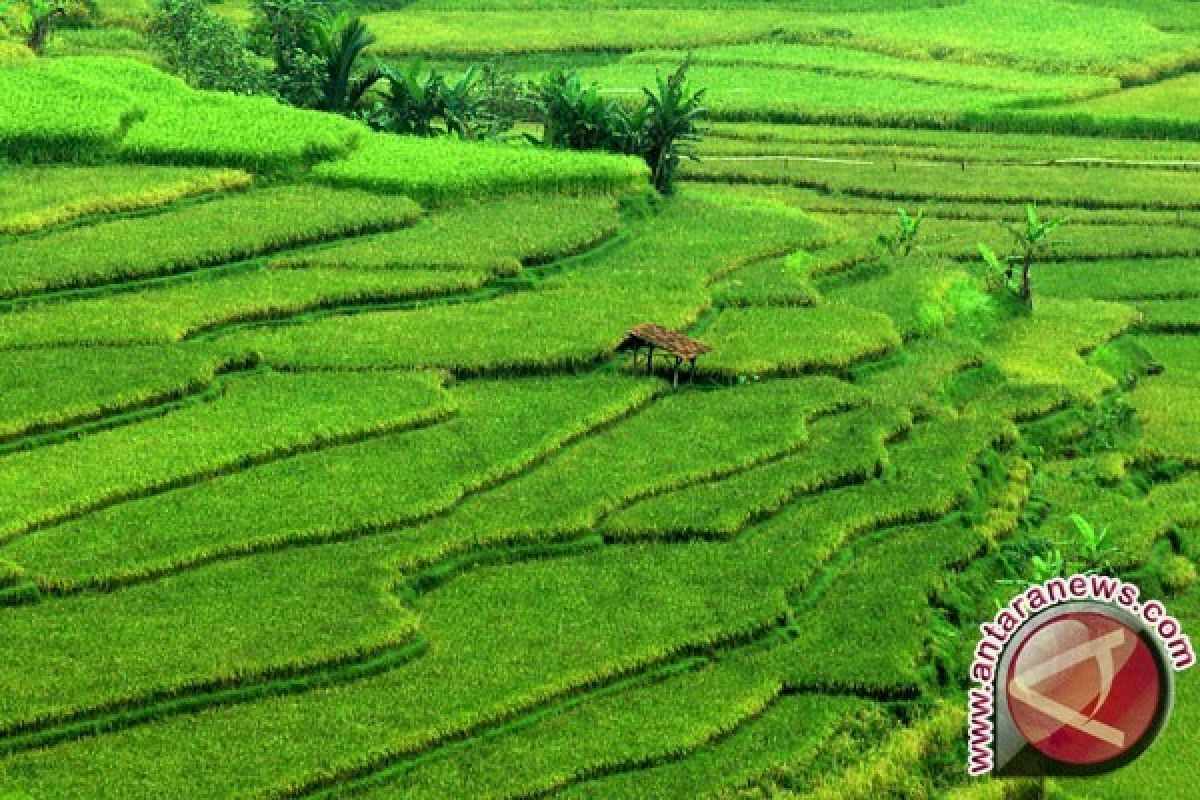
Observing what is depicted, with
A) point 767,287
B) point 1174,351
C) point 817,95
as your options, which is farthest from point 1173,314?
→ point 817,95

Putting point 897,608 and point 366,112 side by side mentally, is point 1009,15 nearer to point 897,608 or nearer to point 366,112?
point 366,112

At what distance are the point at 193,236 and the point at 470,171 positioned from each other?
3.62m

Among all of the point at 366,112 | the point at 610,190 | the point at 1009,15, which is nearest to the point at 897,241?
the point at 610,190

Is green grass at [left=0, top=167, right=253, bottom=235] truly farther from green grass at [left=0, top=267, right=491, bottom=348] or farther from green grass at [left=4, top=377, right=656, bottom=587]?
green grass at [left=4, top=377, right=656, bottom=587]

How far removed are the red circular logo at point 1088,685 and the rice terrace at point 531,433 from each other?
10.9 ft

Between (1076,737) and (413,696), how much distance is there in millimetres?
5265

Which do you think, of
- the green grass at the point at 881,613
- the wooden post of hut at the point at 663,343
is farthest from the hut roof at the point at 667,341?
the green grass at the point at 881,613

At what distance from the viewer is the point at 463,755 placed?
44.7 feet

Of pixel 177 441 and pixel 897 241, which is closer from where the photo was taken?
pixel 177 441

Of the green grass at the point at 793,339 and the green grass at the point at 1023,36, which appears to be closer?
the green grass at the point at 793,339

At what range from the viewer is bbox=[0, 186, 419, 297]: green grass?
2027 cm

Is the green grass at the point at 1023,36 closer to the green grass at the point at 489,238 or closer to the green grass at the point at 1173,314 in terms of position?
the green grass at the point at 1173,314

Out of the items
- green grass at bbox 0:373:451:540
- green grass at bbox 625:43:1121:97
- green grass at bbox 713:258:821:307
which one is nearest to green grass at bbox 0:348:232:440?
green grass at bbox 0:373:451:540

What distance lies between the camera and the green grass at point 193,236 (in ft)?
66.5
